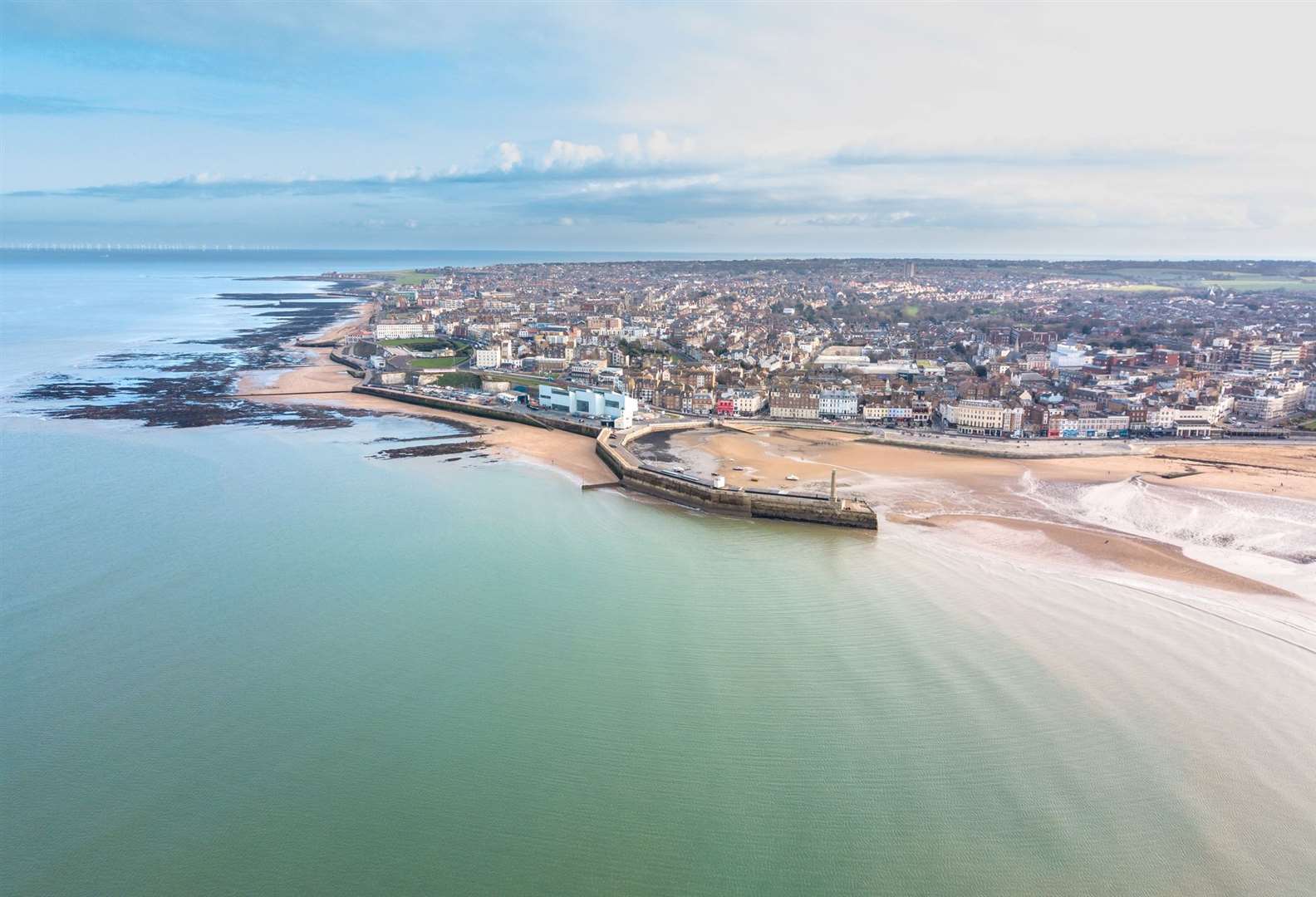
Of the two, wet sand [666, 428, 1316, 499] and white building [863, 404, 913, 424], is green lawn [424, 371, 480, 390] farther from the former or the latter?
white building [863, 404, 913, 424]

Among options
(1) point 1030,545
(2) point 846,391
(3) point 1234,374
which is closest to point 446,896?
(1) point 1030,545

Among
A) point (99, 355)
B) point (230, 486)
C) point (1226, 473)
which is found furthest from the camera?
point (99, 355)

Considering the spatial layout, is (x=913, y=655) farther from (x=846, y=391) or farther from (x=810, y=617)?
(x=846, y=391)

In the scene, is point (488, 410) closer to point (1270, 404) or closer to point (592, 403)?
point (592, 403)

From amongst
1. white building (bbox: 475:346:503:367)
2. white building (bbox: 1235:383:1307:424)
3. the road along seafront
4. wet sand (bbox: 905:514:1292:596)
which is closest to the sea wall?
the road along seafront

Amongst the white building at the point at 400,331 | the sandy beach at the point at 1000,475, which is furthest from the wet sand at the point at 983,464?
the white building at the point at 400,331
